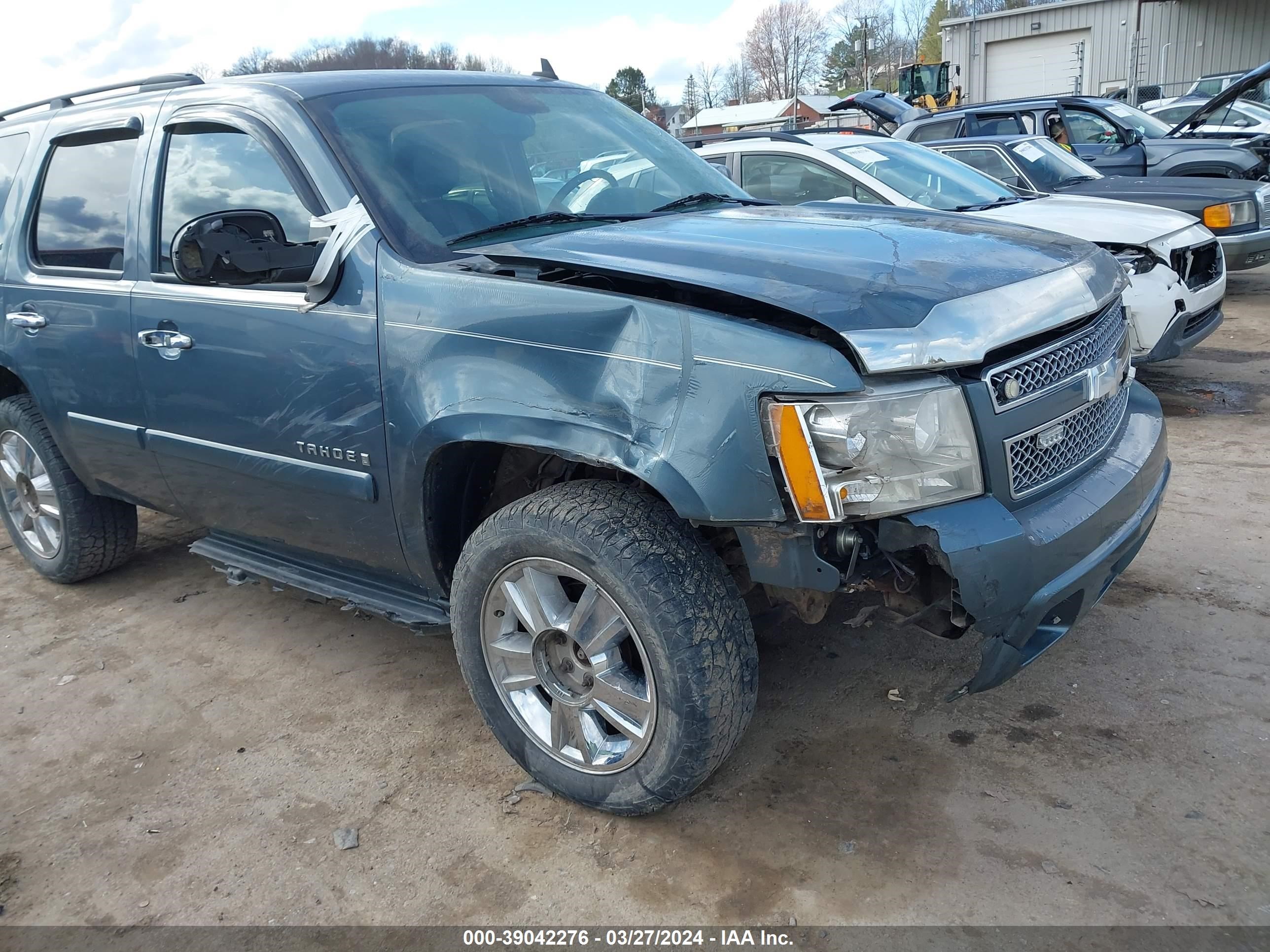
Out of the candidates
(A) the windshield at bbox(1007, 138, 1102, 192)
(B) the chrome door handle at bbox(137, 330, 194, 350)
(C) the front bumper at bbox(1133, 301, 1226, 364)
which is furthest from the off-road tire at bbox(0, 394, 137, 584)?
(A) the windshield at bbox(1007, 138, 1102, 192)

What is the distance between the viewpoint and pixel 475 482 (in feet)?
9.35

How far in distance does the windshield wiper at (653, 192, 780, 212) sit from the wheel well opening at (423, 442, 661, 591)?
1.02 metres

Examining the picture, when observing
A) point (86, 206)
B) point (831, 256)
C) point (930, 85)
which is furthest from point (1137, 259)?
point (930, 85)

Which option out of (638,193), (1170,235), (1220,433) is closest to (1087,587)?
(638,193)

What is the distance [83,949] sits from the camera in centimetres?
232

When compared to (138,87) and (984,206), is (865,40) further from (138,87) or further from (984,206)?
(138,87)

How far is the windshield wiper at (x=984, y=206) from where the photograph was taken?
6379 millimetres

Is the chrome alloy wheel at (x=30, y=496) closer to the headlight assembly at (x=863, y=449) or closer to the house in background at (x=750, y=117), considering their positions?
the headlight assembly at (x=863, y=449)

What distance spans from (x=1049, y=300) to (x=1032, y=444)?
363 millimetres

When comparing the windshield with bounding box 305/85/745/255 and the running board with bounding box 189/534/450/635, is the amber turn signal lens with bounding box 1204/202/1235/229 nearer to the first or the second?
the windshield with bounding box 305/85/745/255

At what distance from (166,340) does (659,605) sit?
78.1 inches

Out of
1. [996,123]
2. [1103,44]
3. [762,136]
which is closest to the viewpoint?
[762,136]

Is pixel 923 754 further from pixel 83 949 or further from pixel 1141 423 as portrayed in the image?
pixel 83 949

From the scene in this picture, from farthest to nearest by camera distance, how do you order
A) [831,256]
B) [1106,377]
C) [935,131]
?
[935,131]
[1106,377]
[831,256]
